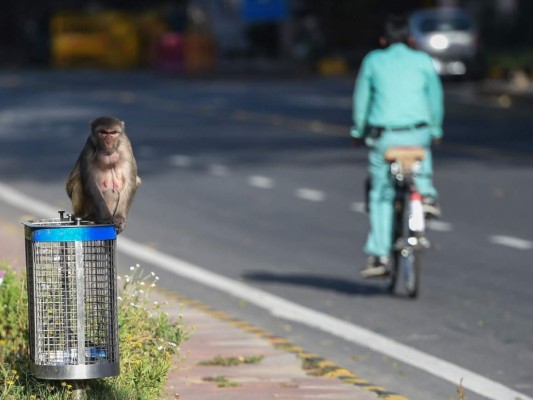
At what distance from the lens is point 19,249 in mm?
13992

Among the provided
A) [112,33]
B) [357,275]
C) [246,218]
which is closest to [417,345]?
[357,275]

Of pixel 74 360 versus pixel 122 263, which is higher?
pixel 74 360

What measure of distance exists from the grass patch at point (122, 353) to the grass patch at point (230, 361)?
68 centimetres

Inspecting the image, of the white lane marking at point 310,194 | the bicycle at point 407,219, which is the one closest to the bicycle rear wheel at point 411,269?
the bicycle at point 407,219

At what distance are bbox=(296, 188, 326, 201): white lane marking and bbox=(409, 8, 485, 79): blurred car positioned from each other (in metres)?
24.2

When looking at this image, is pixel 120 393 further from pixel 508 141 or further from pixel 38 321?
pixel 508 141

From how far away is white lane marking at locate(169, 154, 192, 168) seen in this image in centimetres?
2374

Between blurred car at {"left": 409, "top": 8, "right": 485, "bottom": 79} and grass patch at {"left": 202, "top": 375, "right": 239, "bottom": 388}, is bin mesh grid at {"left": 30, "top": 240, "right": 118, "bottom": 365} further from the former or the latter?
blurred car at {"left": 409, "top": 8, "right": 485, "bottom": 79}

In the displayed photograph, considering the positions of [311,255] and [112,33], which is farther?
[112,33]

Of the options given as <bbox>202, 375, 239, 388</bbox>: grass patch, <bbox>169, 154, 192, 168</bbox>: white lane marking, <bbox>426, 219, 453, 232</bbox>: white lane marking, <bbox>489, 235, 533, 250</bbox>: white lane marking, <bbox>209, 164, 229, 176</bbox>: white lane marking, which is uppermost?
<bbox>202, 375, 239, 388</bbox>: grass patch

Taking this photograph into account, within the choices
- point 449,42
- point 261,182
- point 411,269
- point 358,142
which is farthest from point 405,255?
point 449,42

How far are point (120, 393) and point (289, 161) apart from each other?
1740 cm

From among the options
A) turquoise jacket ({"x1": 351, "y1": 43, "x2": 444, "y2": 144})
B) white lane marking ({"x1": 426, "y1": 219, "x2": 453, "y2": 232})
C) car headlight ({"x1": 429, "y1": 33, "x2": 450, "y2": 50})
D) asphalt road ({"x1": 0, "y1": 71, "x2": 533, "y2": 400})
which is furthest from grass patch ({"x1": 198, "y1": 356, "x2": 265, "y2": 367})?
car headlight ({"x1": 429, "y1": 33, "x2": 450, "y2": 50})

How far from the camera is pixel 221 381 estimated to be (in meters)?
8.08
